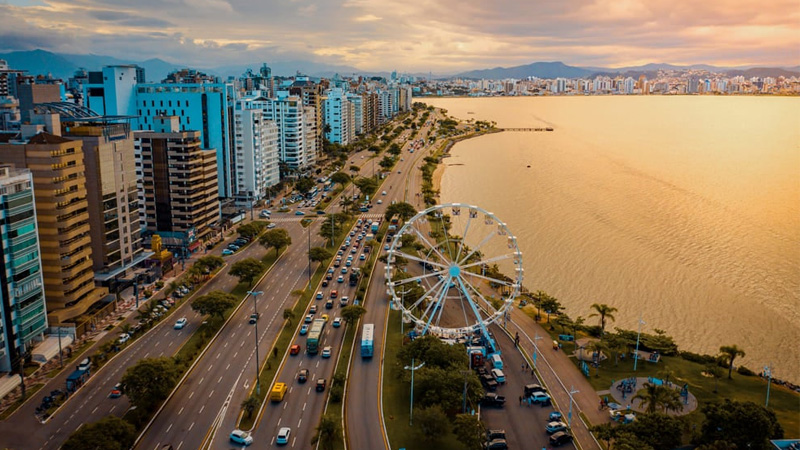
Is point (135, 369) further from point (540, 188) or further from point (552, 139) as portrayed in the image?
point (552, 139)

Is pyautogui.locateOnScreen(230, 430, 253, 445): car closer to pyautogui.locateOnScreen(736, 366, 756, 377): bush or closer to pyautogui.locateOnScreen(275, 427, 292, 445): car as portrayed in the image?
pyautogui.locateOnScreen(275, 427, 292, 445): car

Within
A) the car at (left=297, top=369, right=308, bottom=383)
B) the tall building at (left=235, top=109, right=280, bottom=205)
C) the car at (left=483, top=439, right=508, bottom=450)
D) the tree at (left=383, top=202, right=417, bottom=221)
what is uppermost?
the tall building at (left=235, top=109, right=280, bottom=205)

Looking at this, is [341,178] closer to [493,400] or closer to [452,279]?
[452,279]

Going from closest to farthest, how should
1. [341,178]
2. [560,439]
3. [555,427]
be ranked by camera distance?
[560,439]
[555,427]
[341,178]

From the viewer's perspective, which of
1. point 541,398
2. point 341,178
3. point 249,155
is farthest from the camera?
point 341,178

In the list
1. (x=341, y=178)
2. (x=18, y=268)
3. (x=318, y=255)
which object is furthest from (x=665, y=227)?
(x=18, y=268)

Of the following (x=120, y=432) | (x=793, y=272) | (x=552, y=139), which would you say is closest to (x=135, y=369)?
(x=120, y=432)

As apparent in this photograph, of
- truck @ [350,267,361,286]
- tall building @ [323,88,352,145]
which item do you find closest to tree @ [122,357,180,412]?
truck @ [350,267,361,286]
